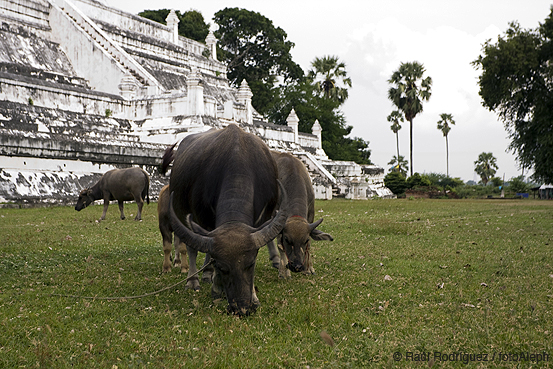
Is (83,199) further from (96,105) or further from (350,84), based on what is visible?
(350,84)

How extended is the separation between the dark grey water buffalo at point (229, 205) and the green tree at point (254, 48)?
185 ft

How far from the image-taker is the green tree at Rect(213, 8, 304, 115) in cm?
6291

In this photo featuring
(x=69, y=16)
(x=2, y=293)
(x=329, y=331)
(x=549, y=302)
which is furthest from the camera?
(x=69, y=16)

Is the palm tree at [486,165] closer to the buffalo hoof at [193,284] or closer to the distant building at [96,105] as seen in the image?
the distant building at [96,105]

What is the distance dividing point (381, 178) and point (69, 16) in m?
26.4

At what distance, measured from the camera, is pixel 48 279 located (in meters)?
6.96

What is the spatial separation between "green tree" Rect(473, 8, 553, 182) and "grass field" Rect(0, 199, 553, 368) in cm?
1034

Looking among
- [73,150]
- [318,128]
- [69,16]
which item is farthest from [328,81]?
[73,150]

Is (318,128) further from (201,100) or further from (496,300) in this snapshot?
(496,300)

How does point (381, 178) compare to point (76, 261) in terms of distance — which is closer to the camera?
point (76, 261)

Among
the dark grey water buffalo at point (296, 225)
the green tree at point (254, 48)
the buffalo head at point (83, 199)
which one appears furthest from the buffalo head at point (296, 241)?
the green tree at point (254, 48)

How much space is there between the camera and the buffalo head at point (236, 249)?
510 cm

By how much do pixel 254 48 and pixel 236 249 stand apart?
61.3 meters

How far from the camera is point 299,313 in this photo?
17.6 feet
